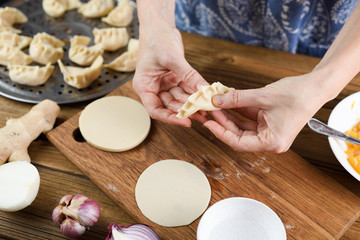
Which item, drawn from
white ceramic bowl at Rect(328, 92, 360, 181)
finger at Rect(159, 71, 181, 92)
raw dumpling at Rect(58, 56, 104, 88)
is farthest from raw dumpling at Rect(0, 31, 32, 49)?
white ceramic bowl at Rect(328, 92, 360, 181)

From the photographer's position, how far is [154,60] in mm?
1423

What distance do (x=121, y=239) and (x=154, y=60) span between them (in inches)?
26.8

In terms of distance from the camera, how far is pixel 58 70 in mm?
1807

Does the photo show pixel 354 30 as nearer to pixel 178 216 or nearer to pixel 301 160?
pixel 301 160

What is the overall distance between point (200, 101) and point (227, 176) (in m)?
0.31

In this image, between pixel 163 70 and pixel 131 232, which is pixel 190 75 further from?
pixel 131 232

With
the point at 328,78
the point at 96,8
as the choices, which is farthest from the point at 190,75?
the point at 96,8

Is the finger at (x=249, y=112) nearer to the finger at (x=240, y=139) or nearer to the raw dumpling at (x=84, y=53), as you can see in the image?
the finger at (x=240, y=139)

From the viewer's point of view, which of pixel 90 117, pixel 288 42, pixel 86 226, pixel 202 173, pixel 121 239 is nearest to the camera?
pixel 121 239

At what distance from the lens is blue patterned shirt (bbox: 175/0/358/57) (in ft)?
5.36

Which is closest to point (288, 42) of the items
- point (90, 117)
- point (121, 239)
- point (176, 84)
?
point (176, 84)

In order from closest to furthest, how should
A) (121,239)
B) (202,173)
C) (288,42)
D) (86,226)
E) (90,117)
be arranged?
(121,239) → (86,226) → (202,173) → (90,117) → (288,42)

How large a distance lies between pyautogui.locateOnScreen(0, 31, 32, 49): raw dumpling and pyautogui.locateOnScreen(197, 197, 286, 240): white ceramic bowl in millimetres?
1361

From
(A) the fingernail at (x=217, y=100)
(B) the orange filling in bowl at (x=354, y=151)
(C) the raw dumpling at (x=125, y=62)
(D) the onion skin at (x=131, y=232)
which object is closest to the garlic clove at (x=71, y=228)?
(D) the onion skin at (x=131, y=232)
